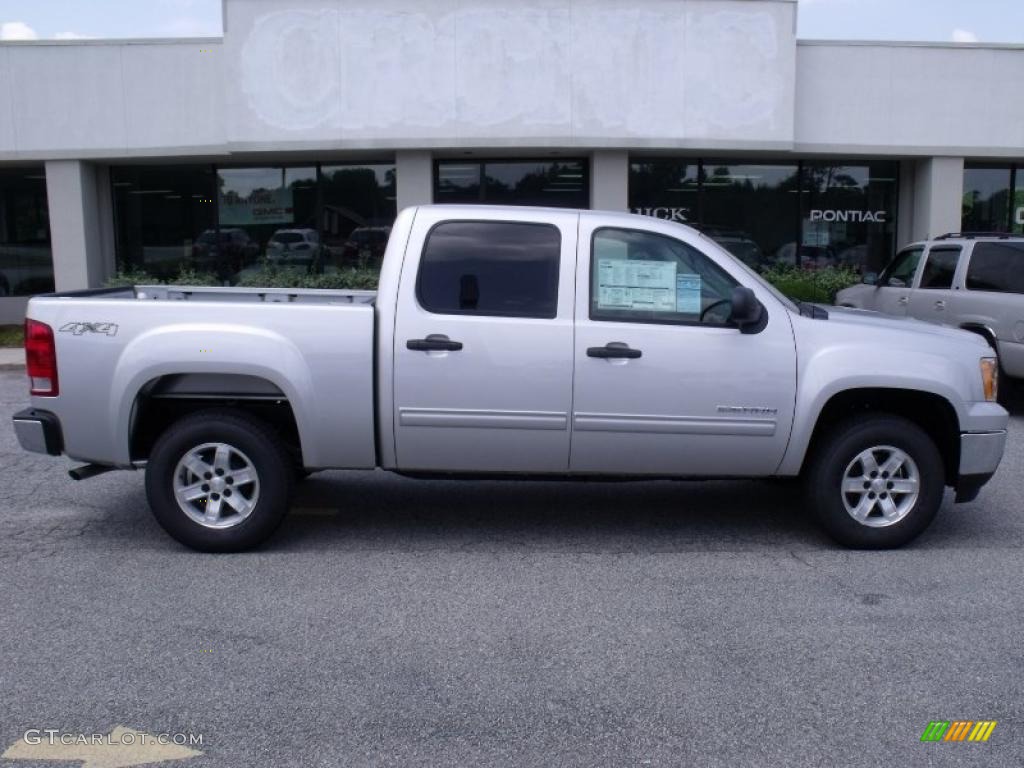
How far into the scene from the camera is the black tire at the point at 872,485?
6.06m

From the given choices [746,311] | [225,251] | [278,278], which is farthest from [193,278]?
[746,311]

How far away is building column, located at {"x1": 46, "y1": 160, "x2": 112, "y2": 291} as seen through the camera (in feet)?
59.9

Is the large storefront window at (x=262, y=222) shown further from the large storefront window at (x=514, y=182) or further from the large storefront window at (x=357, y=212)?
the large storefront window at (x=514, y=182)

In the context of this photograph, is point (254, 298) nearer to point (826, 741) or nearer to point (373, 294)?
point (373, 294)

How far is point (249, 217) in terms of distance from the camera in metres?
19.0

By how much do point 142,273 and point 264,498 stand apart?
1428cm

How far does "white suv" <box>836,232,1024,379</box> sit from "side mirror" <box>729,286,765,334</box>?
5630 mm

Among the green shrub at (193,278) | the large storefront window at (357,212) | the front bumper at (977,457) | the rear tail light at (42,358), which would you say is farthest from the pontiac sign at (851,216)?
the rear tail light at (42,358)

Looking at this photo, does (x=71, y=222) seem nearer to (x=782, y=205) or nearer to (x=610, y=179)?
(x=610, y=179)

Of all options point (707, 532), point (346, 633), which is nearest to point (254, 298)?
point (346, 633)

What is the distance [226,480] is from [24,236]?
16429 mm

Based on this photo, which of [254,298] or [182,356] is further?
[254,298]

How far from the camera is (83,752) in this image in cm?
378

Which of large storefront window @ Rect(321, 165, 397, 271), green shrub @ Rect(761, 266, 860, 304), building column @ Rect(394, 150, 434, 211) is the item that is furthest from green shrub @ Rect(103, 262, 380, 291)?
green shrub @ Rect(761, 266, 860, 304)
